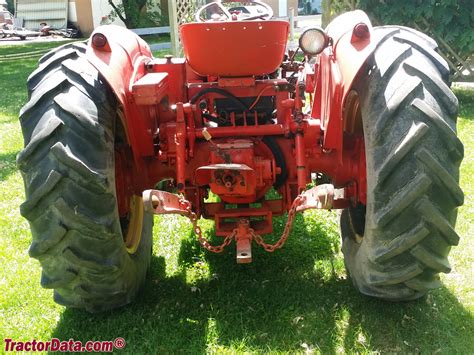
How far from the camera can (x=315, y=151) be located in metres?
3.23

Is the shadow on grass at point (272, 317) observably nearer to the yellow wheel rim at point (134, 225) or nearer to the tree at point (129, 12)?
the yellow wheel rim at point (134, 225)

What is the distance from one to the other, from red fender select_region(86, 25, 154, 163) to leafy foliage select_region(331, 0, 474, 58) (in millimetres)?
6674

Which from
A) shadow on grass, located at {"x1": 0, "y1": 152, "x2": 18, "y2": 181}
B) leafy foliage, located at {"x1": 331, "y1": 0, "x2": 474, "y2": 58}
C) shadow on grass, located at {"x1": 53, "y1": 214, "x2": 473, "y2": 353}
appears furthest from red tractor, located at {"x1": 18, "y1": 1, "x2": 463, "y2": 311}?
leafy foliage, located at {"x1": 331, "y1": 0, "x2": 474, "y2": 58}

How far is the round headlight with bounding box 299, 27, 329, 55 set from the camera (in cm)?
288

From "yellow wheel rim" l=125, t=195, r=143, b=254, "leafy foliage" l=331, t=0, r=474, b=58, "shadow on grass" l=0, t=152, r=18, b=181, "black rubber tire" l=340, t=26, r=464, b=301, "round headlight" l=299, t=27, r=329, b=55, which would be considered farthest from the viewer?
"leafy foliage" l=331, t=0, r=474, b=58

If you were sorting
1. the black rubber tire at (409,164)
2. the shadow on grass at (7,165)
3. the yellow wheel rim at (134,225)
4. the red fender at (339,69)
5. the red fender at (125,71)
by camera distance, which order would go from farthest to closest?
the shadow on grass at (7,165)
the yellow wheel rim at (134,225)
the red fender at (125,71)
the red fender at (339,69)
the black rubber tire at (409,164)

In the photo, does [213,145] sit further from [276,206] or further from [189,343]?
[189,343]

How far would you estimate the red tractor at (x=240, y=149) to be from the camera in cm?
242

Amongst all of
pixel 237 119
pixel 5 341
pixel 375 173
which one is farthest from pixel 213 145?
pixel 5 341

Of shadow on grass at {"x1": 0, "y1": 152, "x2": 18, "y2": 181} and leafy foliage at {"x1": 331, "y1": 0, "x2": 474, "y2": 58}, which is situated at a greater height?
leafy foliage at {"x1": 331, "y1": 0, "x2": 474, "y2": 58}

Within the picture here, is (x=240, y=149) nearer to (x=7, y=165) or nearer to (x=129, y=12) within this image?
(x=7, y=165)

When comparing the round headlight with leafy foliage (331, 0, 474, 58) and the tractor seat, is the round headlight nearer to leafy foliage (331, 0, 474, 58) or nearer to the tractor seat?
the tractor seat

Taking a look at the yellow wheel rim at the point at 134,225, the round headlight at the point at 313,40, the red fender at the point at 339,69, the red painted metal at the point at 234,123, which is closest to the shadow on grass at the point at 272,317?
the yellow wheel rim at the point at 134,225

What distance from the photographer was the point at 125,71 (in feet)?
9.82
